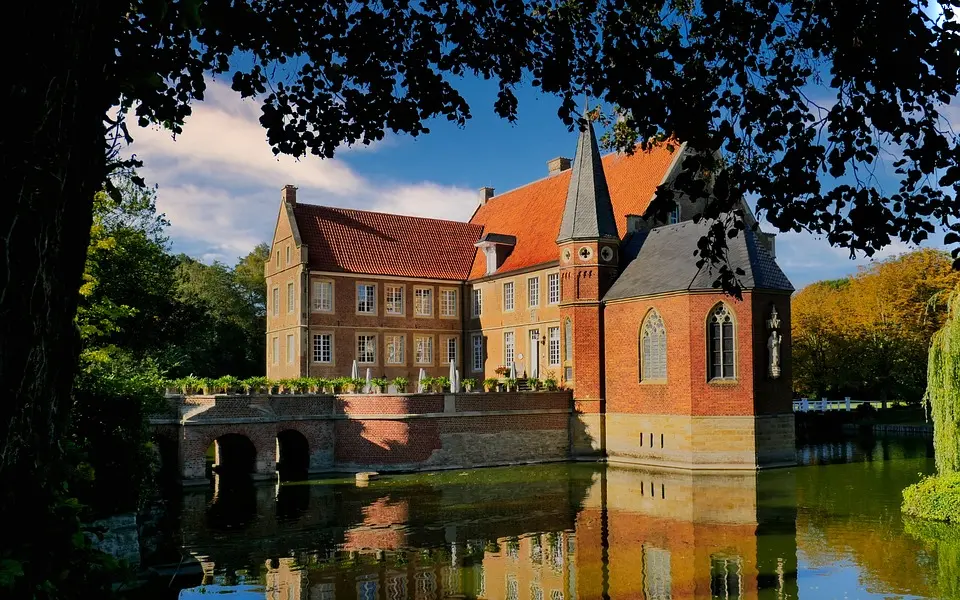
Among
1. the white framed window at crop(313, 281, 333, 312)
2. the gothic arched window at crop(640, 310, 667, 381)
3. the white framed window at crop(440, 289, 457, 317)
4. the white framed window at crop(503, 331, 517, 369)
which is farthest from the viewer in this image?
the white framed window at crop(440, 289, 457, 317)

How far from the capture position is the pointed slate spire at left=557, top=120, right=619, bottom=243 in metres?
29.6

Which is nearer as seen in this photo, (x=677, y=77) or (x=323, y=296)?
(x=677, y=77)

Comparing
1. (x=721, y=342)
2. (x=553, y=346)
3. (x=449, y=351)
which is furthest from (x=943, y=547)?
(x=449, y=351)

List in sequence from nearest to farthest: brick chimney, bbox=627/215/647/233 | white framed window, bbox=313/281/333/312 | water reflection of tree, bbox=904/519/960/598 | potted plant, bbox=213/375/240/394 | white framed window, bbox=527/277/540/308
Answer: water reflection of tree, bbox=904/519/960/598
potted plant, bbox=213/375/240/394
brick chimney, bbox=627/215/647/233
white framed window, bbox=527/277/540/308
white framed window, bbox=313/281/333/312

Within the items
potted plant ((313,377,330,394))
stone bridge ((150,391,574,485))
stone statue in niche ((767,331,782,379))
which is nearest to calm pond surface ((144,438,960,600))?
stone bridge ((150,391,574,485))

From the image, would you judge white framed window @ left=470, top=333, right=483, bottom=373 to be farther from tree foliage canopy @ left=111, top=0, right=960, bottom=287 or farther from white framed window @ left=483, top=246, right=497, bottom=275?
tree foliage canopy @ left=111, top=0, right=960, bottom=287

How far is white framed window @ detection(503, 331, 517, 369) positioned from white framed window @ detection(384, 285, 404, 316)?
14.8 ft

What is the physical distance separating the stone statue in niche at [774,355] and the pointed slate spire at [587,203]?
647cm

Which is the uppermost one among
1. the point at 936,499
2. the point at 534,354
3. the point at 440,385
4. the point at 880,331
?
the point at 880,331

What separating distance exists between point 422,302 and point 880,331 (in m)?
24.3

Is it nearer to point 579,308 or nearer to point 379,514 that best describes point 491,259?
point 579,308

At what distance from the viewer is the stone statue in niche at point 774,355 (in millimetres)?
26391

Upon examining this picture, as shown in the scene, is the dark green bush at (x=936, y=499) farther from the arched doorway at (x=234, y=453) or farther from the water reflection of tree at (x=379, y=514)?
the arched doorway at (x=234, y=453)

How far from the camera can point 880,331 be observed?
44.0 m
